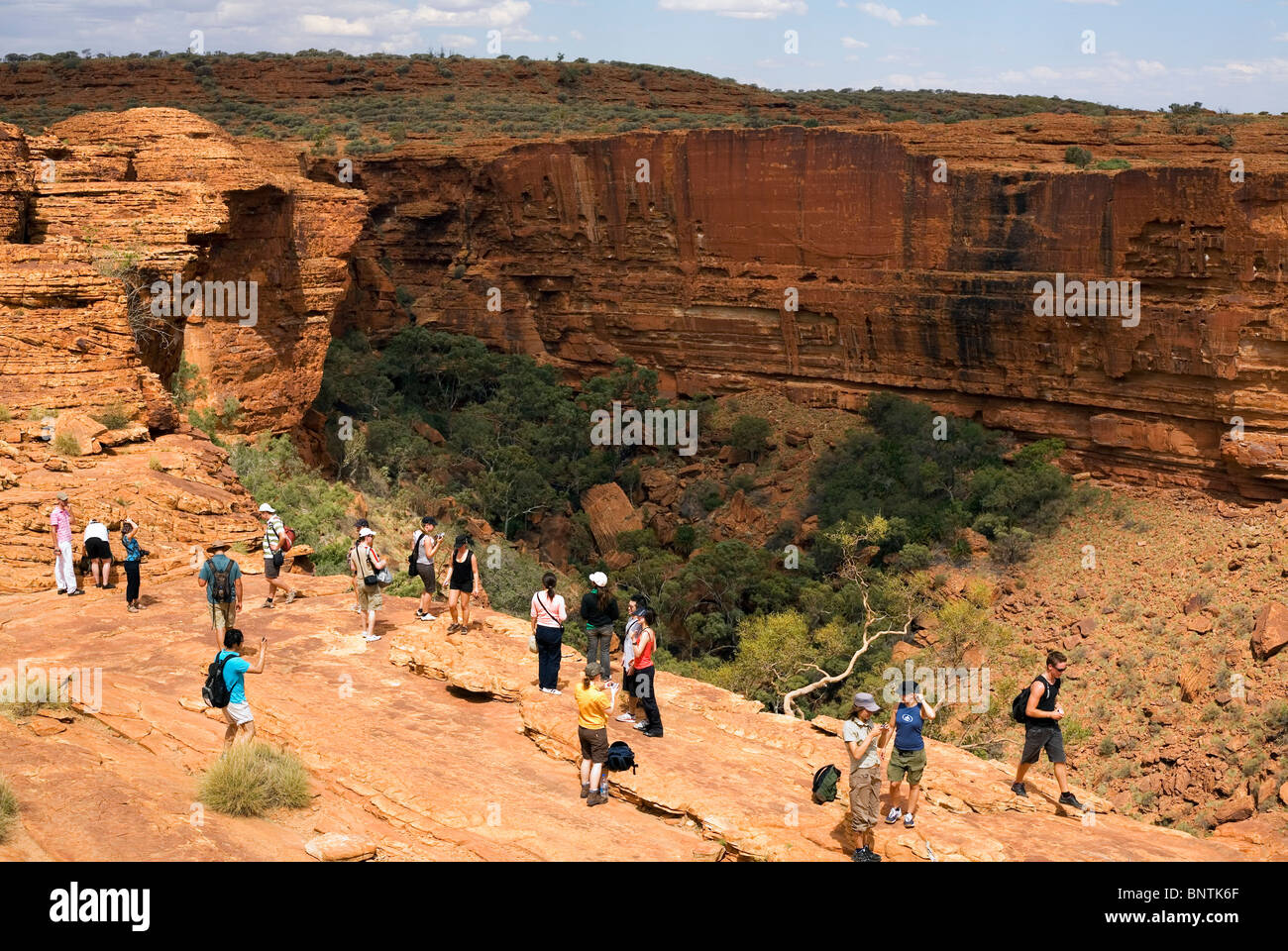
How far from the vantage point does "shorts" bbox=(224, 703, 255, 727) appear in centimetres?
965

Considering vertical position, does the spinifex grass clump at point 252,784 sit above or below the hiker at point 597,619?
below

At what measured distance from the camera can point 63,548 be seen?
13.5m

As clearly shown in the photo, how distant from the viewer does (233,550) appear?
49.7ft

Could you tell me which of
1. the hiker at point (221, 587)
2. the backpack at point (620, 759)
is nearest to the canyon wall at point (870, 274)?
the backpack at point (620, 759)

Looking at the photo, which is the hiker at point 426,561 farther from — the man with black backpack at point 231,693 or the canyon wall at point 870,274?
the canyon wall at point 870,274

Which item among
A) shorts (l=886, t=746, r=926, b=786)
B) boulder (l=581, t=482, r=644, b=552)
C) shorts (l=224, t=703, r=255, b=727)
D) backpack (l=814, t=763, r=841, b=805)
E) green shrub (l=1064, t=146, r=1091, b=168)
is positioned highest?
green shrub (l=1064, t=146, r=1091, b=168)

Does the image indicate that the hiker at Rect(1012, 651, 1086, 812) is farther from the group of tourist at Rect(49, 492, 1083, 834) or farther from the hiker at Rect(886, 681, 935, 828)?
the hiker at Rect(886, 681, 935, 828)

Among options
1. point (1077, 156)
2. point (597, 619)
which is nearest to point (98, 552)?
point (597, 619)

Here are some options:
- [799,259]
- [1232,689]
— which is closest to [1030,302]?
[799,259]

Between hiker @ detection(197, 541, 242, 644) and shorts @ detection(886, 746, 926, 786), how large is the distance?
20.4 ft

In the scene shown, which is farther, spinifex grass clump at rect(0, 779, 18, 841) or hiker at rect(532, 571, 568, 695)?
hiker at rect(532, 571, 568, 695)

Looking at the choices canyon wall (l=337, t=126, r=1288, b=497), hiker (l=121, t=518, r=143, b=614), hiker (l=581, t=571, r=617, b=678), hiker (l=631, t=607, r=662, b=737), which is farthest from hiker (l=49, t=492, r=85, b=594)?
canyon wall (l=337, t=126, r=1288, b=497)

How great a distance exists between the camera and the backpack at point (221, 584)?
472 inches

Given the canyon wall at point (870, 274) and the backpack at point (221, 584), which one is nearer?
the backpack at point (221, 584)
